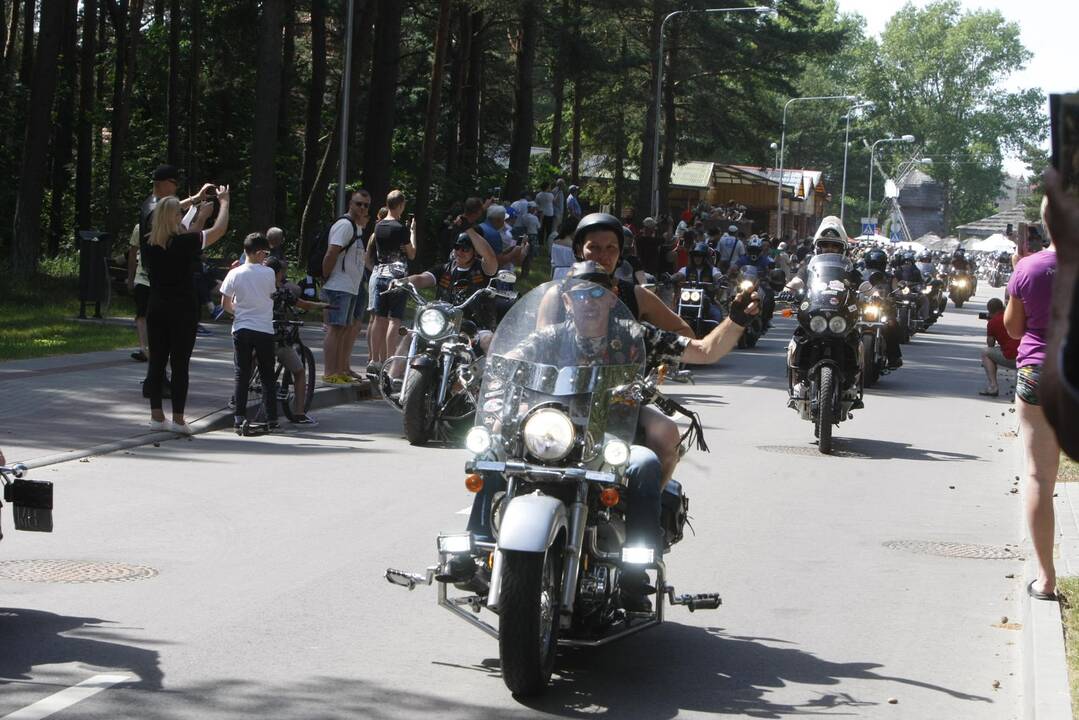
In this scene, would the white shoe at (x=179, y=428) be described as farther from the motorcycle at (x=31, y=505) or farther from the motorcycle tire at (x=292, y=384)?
the motorcycle at (x=31, y=505)

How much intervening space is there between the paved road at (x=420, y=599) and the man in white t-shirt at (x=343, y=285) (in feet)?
11.4

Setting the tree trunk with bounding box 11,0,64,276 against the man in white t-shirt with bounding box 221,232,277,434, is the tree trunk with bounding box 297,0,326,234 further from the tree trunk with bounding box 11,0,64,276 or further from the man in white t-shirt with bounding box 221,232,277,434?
the man in white t-shirt with bounding box 221,232,277,434

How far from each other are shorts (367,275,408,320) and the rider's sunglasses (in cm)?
1062

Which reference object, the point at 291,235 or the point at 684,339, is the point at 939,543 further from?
the point at 291,235

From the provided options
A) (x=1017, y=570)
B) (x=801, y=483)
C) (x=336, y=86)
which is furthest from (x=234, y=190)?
(x=1017, y=570)

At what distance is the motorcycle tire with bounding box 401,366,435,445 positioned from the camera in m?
13.4

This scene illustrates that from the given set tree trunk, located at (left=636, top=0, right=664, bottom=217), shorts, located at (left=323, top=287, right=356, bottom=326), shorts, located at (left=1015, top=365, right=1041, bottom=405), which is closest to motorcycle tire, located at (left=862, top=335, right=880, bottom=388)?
shorts, located at (left=323, top=287, right=356, bottom=326)

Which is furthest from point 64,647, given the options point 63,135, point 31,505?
point 63,135

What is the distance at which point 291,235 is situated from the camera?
135 feet

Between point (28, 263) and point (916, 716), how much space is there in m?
24.4

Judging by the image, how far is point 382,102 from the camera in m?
30.2

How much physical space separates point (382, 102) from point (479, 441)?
24.7m

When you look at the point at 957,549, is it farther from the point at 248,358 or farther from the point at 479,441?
the point at 248,358

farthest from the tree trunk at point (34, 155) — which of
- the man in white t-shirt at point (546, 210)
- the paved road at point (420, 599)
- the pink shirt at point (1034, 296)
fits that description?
the pink shirt at point (1034, 296)
